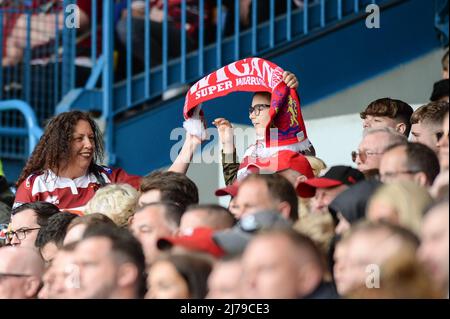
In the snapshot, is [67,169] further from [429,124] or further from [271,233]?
[271,233]

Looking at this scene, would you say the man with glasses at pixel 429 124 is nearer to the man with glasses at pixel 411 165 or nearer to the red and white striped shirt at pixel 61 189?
the man with glasses at pixel 411 165

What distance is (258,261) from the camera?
3.73 metres

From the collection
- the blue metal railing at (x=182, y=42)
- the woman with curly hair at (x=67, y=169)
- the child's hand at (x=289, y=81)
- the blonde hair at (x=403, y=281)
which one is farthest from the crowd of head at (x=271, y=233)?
the blue metal railing at (x=182, y=42)

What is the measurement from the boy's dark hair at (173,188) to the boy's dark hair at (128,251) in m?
0.90

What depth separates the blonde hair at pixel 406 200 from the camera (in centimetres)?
399

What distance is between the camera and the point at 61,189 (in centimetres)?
641

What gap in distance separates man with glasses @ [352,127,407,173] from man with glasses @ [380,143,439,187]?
533 millimetres

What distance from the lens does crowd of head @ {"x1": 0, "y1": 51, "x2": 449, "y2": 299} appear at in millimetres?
3699

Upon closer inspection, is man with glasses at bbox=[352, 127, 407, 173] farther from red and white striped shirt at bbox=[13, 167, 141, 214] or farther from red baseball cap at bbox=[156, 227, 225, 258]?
red and white striped shirt at bbox=[13, 167, 141, 214]

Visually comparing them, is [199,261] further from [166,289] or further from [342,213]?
[342,213]

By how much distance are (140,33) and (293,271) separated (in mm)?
5127
